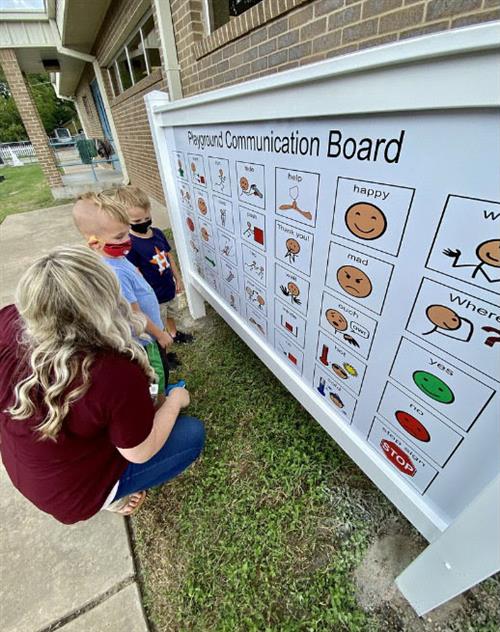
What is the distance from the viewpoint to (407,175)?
2.82 ft

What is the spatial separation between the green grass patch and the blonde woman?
2.06ft

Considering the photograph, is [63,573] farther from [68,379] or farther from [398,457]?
[398,457]

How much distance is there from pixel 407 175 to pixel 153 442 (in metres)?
1.33

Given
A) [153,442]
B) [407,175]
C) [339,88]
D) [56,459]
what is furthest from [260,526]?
[339,88]

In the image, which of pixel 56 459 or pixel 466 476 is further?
pixel 56 459

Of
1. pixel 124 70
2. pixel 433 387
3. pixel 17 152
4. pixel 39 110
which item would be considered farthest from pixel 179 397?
pixel 39 110

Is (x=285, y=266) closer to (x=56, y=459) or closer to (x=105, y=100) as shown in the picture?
(x=56, y=459)

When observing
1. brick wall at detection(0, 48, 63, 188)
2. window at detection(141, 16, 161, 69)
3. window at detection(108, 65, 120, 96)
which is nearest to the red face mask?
window at detection(141, 16, 161, 69)

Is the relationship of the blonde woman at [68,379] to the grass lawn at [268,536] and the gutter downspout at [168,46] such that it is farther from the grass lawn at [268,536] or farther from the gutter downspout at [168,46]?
the gutter downspout at [168,46]

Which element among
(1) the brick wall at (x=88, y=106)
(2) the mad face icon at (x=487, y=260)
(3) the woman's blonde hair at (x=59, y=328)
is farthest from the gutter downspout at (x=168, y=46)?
(1) the brick wall at (x=88, y=106)

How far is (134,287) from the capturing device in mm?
2000

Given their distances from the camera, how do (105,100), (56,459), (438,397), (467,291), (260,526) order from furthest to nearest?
1. (105,100)
2. (260,526)
3. (56,459)
4. (438,397)
5. (467,291)

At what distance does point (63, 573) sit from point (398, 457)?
1718mm

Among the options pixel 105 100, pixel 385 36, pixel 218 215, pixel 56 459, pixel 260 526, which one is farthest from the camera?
pixel 105 100
